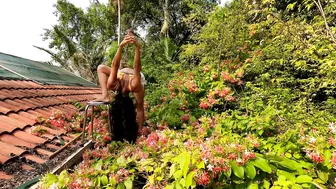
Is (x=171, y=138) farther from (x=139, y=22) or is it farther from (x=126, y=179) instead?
(x=139, y=22)

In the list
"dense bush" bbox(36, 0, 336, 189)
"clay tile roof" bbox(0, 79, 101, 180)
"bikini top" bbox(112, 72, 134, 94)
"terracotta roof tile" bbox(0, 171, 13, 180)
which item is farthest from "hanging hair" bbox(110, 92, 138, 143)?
"terracotta roof tile" bbox(0, 171, 13, 180)

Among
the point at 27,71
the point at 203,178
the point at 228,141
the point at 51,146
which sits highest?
the point at 27,71

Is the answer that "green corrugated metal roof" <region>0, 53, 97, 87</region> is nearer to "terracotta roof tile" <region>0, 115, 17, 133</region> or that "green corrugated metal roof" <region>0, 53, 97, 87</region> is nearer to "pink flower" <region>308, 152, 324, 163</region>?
→ "terracotta roof tile" <region>0, 115, 17, 133</region>

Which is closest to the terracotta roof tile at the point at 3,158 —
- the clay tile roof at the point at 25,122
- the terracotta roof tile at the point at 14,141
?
A: the clay tile roof at the point at 25,122

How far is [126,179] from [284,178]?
93 centimetres

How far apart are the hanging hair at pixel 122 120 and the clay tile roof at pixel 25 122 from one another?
18.6 inches

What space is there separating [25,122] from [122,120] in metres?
0.94

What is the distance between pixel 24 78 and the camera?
14.8ft

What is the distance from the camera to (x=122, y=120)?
2844mm

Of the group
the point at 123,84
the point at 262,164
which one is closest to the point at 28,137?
the point at 123,84

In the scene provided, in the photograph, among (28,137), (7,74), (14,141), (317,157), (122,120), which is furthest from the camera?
(7,74)

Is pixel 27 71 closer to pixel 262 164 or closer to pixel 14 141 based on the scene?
pixel 14 141

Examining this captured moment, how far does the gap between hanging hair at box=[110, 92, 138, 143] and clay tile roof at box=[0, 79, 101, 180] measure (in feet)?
1.55

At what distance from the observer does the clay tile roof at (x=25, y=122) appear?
1921mm
